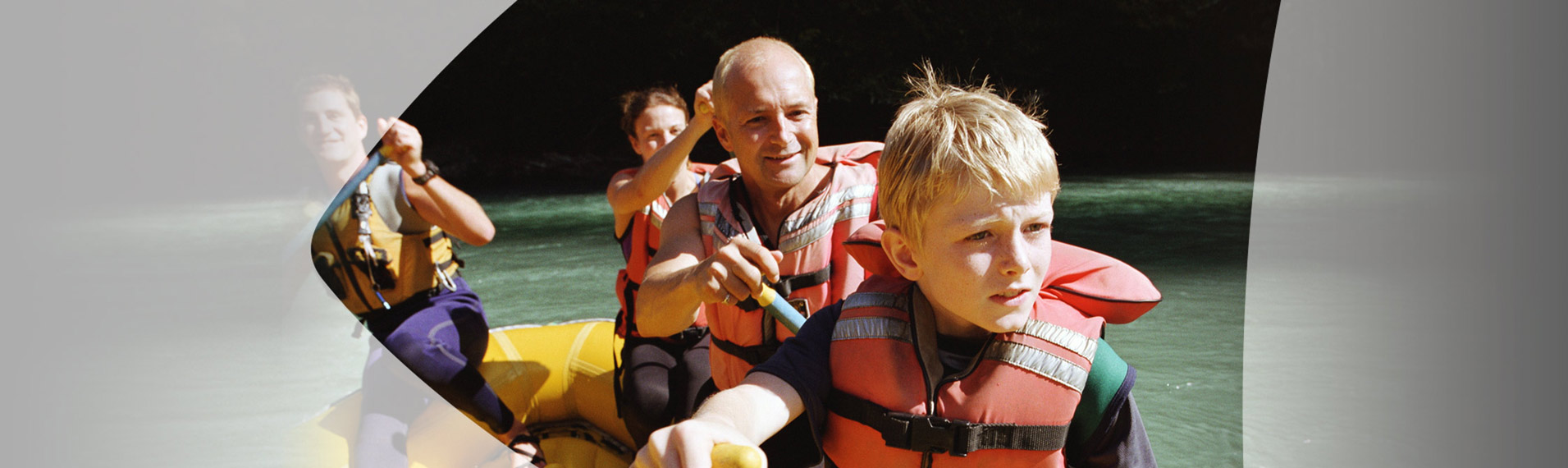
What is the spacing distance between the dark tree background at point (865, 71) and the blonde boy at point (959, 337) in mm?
11309

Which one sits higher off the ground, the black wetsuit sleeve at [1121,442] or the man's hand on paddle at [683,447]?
the man's hand on paddle at [683,447]

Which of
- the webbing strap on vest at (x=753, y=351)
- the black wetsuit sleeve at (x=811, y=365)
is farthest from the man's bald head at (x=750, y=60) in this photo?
the black wetsuit sleeve at (x=811, y=365)

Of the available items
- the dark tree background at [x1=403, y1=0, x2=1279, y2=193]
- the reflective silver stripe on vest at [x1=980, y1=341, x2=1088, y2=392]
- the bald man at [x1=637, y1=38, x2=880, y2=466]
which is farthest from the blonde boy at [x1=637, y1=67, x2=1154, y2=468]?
the dark tree background at [x1=403, y1=0, x2=1279, y2=193]

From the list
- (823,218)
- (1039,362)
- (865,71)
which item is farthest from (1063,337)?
(865,71)

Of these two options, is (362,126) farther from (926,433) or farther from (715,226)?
(926,433)

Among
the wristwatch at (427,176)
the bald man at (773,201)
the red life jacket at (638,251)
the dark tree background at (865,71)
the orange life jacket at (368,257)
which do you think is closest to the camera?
the bald man at (773,201)

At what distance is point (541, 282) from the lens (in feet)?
20.0

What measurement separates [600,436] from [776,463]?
1.94 metres

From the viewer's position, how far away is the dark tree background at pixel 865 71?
13172mm

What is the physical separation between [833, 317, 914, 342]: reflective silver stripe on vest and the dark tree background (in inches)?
446

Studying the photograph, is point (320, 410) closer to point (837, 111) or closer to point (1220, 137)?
point (837, 111)

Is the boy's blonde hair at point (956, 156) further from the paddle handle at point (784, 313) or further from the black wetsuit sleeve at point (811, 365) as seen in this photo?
the paddle handle at point (784, 313)

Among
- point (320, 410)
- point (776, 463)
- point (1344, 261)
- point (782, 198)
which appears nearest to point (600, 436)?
point (320, 410)

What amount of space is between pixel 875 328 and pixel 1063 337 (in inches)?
8.0
